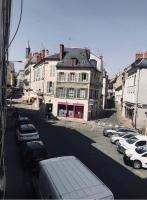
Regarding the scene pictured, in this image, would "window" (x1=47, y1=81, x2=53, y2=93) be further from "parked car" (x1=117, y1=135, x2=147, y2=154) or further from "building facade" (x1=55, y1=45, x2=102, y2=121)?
"parked car" (x1=117, y1=135, x2=147, y2=154)

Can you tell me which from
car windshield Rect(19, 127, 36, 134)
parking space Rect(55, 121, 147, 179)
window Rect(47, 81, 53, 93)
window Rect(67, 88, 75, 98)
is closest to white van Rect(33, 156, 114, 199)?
parking space Rect(55, 121, 147, 179)

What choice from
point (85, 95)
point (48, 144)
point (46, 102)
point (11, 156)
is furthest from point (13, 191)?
point (46, 102)

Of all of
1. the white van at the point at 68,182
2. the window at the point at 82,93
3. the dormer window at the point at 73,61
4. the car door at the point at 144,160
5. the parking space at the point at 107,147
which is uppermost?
the dormer window at the point at 73,61

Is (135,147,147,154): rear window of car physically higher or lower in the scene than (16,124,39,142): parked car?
lower

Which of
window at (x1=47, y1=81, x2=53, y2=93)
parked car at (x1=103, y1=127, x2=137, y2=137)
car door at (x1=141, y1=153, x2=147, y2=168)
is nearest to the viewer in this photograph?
car door at (x1=141, y1=153, x2=147, y2=168)

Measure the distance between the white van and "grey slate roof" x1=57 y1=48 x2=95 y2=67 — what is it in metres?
38.0

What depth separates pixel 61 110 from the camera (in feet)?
168

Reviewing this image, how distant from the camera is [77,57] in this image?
51.4 meters

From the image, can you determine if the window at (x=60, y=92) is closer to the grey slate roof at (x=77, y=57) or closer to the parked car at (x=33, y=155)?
the grey slate roof at (x=77, y=57)

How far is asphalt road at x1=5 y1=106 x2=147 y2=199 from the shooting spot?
15914 millimetres

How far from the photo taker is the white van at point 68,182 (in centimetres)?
966

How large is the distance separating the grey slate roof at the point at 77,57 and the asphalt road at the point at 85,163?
62.2 ft

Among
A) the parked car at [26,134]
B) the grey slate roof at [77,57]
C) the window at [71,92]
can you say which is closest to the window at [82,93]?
the window at [71,92]

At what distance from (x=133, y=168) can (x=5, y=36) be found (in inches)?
626
